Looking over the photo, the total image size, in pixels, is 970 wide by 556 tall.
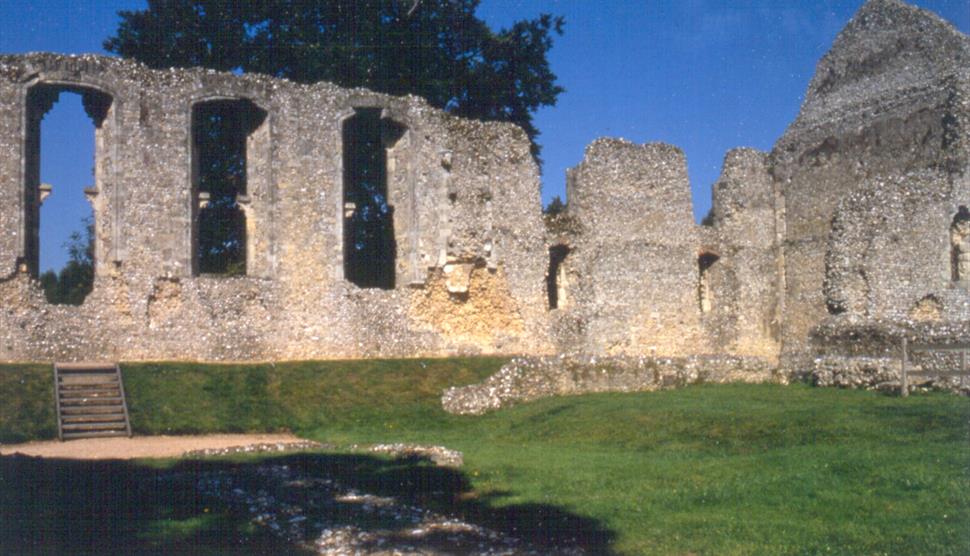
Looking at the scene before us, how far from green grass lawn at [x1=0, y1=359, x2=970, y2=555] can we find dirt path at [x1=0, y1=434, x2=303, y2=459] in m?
0.62

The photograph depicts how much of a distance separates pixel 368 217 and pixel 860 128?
49.1ft

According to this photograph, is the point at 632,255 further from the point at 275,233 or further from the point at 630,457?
the point at 630,457

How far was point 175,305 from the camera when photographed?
22.6 meters

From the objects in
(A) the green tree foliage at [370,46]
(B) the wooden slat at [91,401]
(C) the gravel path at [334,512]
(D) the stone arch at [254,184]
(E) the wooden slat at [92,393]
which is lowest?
(C) the gravel path at [334,512]

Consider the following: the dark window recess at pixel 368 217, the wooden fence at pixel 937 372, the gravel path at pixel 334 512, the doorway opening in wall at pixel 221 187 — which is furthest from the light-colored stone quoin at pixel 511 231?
the gravel path at pixel 334 512

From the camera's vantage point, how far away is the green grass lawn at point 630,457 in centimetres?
852

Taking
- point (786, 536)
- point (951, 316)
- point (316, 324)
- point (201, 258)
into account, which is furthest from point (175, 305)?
point (951, 316)

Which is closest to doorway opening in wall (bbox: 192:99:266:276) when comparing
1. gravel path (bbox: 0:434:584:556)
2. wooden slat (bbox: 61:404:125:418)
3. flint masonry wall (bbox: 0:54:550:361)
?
flint masonry wall (bbox: 0:54:550:361)

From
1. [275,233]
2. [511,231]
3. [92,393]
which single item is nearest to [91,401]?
[92,393]

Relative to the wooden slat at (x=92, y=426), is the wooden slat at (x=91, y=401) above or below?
above

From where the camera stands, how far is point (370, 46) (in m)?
33.7

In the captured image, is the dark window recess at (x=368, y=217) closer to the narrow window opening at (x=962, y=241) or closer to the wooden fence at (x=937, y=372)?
the narrow window opening at (x=962, y=241)

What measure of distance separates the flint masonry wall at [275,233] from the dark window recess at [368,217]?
593 cm

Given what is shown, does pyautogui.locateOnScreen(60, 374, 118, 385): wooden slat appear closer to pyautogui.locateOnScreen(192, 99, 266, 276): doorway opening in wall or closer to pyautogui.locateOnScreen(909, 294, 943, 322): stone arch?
pyautogui.locateOnScreen(192, 99, 266, 276): doorway opening in wall
